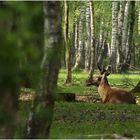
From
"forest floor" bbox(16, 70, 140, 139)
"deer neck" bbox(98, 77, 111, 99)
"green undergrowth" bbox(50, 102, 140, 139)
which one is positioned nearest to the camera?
"forest floor" bbox(16, 70, 140, 139)

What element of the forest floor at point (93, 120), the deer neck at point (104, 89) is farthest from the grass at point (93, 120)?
the deer neck at point (104, 89)

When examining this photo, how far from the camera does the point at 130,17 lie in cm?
4062

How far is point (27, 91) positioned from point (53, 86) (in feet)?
34.3

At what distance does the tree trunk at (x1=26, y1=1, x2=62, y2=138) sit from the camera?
20.0 ft

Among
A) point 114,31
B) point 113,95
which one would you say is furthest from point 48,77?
point 114,31

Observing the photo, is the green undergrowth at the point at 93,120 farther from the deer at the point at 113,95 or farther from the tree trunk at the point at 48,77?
the tree trunk at the point at 48,77

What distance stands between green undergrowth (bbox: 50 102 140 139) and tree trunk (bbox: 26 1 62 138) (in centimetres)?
261

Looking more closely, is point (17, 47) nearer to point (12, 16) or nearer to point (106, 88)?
point (12, 16)

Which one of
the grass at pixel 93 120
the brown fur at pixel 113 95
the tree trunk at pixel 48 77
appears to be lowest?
the brown fur at pixel 113 95

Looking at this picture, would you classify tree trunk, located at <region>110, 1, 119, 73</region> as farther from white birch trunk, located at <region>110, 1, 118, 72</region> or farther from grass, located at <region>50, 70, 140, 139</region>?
grass, located at <region>50, 70, 140, 139</region>

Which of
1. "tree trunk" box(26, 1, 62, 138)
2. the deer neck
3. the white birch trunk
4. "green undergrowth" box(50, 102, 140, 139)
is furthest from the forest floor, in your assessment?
the white birch trunk

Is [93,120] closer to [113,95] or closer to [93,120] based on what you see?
[93,120]

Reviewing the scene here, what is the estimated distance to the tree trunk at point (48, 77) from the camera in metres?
6.11

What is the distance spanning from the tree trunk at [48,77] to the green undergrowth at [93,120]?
261 cm
